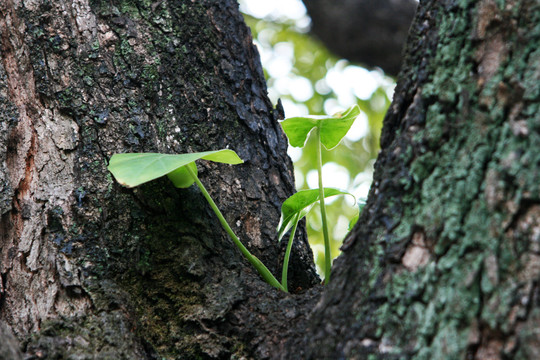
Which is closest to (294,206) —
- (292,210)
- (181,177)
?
(292,210)

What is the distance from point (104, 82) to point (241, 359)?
2.30 ft

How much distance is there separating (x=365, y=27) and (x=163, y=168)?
2.06 meters

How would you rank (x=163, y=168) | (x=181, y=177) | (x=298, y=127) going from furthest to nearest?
(x=298, y=127) → (x=181, y=177) → (x=163, y=168)

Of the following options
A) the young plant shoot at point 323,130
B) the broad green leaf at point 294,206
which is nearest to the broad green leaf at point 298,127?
the young plant shoot at point 323,130

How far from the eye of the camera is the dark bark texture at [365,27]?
254cm

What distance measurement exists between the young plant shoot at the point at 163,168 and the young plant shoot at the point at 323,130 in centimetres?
16

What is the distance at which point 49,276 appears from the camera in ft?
3.13

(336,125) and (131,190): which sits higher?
(336,125)

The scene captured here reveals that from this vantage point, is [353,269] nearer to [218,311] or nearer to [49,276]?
[218,311]

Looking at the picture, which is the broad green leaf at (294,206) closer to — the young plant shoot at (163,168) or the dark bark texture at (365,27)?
the young plant shoot at (163,168)

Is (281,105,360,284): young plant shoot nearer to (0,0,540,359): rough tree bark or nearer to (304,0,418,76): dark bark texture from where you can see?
(0,0,540,359): rough tree bark

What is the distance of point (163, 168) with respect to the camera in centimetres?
86

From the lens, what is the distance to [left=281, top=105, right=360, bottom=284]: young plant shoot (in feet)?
3.43

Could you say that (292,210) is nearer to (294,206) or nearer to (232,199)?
(294,206)
